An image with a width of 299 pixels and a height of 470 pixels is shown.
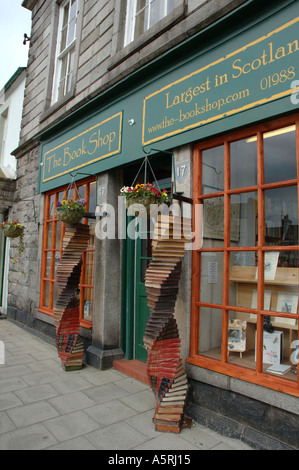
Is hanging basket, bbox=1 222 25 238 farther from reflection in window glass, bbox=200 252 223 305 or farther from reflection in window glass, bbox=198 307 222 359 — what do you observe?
reflection in window glass, bbox=198 307 222 359

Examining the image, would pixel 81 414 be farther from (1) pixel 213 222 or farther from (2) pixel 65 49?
(2) pixel 65 49

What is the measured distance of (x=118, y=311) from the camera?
196 inches

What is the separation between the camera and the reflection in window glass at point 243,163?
10.7 ft

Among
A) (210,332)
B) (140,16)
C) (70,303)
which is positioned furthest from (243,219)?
(140,16)

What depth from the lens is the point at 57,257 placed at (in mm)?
6457

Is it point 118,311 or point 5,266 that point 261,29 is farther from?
point 5,266

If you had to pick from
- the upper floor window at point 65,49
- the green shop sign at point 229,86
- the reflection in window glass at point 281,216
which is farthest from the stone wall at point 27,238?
the reflection in window glass at point 281,216

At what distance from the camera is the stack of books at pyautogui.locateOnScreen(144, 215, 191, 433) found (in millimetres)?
3035

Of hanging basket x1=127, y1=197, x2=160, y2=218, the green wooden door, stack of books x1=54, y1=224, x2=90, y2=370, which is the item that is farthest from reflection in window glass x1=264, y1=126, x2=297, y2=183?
stack of books x1=54, y1=224, x2=90, y2=370

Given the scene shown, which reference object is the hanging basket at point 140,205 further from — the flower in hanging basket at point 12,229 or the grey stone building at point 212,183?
the flower in hanging basket at point 12,229

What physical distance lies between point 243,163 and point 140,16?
343 cm

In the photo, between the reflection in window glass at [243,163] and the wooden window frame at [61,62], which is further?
the wooden window frame at [61,62]

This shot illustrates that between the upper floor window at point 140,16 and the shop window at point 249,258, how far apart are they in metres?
2.67
